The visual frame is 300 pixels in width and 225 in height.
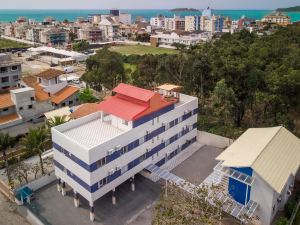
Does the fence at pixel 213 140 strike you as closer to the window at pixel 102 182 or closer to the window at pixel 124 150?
the window at pixel 124 150

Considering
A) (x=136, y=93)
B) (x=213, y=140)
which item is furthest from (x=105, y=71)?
(x=136, y=93)

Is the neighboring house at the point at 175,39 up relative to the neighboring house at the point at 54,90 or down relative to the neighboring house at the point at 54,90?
up

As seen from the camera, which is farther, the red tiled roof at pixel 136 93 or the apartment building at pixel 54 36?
the apartment building at pixel 54 36

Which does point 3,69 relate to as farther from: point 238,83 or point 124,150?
point 238,83

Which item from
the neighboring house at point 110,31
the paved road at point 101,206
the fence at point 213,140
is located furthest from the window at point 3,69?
the neighboring house at point 110,31

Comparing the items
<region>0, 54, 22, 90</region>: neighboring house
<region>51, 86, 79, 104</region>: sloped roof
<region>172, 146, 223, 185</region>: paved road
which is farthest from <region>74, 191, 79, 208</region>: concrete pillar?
<region>0, 54, 22, 90</region>: neighboring house

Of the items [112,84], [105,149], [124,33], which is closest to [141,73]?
[112,84]
